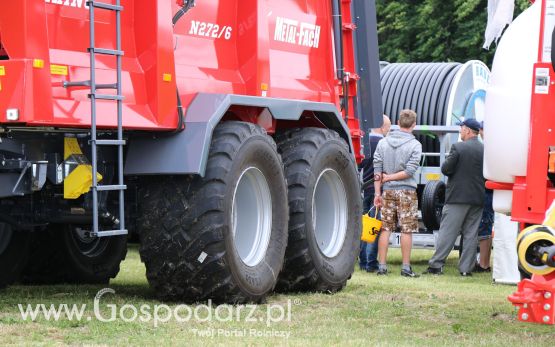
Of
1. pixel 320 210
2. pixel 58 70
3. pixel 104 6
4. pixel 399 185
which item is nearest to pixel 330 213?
pixel 320 210

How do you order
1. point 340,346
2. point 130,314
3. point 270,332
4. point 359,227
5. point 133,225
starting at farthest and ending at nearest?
point 359,227 → point 133,225 → point 130,314 → point 270,332 → point 340,346

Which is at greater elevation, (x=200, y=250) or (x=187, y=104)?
(x=187, y=104)

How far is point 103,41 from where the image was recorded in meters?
8.14

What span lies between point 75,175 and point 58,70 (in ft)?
2.80

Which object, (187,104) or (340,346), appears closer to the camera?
(340,346)

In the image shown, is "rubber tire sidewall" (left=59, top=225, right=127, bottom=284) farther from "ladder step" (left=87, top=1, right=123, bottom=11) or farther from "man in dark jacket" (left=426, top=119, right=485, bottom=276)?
"man in dark jacket" (left=426, top=119, right=485, bottom=276)

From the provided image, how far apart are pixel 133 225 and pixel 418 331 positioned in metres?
2.34

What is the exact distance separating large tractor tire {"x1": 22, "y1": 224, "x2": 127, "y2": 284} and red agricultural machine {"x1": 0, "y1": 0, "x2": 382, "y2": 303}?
0.01 metres

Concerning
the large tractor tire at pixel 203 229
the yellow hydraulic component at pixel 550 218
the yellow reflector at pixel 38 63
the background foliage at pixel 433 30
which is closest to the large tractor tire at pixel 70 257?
the large tractor tire at pixel 203 229

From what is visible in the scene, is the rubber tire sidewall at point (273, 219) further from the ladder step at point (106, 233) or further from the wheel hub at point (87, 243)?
the wheel hub at point (87, 243)

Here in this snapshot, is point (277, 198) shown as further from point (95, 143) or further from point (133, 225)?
point (95, 143)

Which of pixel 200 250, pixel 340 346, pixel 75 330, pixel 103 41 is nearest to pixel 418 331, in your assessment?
pixel 340 346

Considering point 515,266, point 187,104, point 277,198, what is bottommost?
point 515,266

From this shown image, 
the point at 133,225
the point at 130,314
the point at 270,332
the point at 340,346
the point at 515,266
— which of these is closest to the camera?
the point at 340,346
